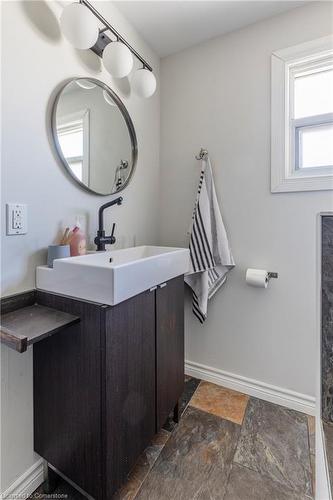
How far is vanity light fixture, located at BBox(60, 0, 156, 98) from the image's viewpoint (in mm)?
969

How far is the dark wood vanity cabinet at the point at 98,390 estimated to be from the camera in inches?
33.8

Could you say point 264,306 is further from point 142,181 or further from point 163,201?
point 142,181

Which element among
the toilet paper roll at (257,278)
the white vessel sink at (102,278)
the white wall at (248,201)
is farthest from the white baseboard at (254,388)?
the white vessel sink at (102,278)

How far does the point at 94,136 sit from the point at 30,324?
0.97 meters

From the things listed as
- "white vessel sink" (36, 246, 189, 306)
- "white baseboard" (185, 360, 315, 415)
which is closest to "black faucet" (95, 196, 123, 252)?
"white vessel sink" (36, 246, 189, 306)

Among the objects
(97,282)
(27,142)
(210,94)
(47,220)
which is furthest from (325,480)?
(210,94)

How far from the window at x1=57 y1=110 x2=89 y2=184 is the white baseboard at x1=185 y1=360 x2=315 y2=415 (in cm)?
149

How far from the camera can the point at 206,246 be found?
61.4 inches

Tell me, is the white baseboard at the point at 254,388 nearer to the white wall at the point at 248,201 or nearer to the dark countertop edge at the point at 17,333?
the white wall at the point at 248,201

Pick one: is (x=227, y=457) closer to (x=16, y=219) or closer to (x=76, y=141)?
(x=16, y=219)

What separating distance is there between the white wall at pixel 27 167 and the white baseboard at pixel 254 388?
3.59ft

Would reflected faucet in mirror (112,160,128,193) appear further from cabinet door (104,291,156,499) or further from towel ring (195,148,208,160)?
cabinet door (104,291,156,499)

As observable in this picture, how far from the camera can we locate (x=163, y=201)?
6.14 ft

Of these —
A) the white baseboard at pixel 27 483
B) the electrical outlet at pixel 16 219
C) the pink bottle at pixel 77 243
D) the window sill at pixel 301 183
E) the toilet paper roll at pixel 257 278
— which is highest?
the window sill at pixel 301 183
